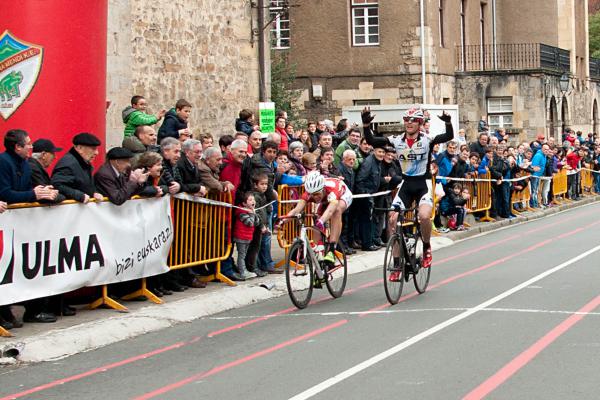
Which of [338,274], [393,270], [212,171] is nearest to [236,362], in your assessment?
[393,270]

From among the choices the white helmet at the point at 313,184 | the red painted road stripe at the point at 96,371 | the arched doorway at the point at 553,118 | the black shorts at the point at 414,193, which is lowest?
the red painted road stripe at the point at 96,371

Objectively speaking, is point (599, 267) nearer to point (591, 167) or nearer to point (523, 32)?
point (591, 167)

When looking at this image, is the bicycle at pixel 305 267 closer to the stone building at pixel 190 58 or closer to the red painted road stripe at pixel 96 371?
the red painted road stripe at pixel 96 371

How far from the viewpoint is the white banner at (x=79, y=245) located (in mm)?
11398

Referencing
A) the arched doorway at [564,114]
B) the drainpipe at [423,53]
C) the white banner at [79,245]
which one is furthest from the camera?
the arched doorway at [564,114]

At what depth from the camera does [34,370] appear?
1022 centimetres

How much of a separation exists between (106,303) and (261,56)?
17.0m

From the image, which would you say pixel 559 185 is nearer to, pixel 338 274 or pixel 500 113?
pixel 500 113

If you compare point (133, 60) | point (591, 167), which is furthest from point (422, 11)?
point (133, 60)

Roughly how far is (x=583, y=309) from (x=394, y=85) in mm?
30176

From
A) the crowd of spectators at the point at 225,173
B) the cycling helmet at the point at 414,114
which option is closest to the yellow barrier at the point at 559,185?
the crowd of spectators at the point at 225,173

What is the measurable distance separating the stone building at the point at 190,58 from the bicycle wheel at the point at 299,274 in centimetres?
972

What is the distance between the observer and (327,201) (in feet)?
47.2

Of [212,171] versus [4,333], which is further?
[212,171]
